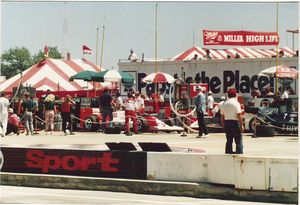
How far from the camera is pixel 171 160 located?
14062 mm

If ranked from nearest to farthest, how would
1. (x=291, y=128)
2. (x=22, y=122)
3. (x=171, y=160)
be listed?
1. (x=171, y=160)
2. (x=291, y=128)
3. (x=22, y=122)

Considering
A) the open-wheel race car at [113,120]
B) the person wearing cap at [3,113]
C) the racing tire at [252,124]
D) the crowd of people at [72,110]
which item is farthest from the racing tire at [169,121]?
the person wearing cap at [3,113]

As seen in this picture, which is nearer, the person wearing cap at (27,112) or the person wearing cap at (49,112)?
the person wearing cap at (27,112)

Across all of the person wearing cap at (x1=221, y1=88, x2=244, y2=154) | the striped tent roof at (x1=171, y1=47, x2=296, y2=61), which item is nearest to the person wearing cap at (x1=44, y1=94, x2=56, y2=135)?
the person wearing cap at (x1=221, y1=88, x2=244, y2=154)

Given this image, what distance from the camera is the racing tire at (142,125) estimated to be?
27.9 m

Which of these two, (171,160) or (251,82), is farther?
(251,82)

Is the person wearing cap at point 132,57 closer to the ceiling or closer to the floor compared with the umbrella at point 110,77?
Answer: closer to the ceiling

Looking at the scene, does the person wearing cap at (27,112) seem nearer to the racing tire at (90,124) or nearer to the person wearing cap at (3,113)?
the person wearing cap at (3,113)

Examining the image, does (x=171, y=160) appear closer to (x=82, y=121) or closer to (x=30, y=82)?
(x=82, y=121)

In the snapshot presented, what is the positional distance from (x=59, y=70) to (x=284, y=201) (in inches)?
1324

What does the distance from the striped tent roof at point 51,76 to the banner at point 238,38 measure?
692 centimetres

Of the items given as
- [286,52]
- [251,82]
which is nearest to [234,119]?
[251,82]

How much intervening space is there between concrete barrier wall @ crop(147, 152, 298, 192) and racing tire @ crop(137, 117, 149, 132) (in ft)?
44.7

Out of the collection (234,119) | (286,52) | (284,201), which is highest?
(286,52)
